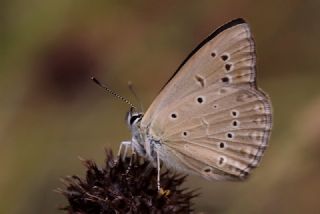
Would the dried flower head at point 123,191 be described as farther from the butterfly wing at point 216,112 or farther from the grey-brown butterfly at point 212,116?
the butterfly wing at point 216,112

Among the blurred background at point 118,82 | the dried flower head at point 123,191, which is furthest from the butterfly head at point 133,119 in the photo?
the blurred background at point 118,82

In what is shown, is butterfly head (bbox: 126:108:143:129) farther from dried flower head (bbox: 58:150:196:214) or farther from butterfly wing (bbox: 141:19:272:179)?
dried flower head (bbox: 58:150:196:214)

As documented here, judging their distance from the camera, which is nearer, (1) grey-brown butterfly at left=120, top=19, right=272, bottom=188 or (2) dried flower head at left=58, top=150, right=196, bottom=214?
(2) dried flower head at left=58, top=150, right=196, bottom=214

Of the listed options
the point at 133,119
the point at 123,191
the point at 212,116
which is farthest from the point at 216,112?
the point at 123,191

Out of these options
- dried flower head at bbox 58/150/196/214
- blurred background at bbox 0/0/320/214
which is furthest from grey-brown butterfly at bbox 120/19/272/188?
blurred background at bbox 0/0/320/214

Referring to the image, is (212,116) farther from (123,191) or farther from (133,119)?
(123,191)

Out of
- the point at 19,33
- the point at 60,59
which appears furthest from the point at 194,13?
the point at 19,33

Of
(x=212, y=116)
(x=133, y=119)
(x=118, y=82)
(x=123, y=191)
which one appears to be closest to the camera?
(x=123, y=191)
